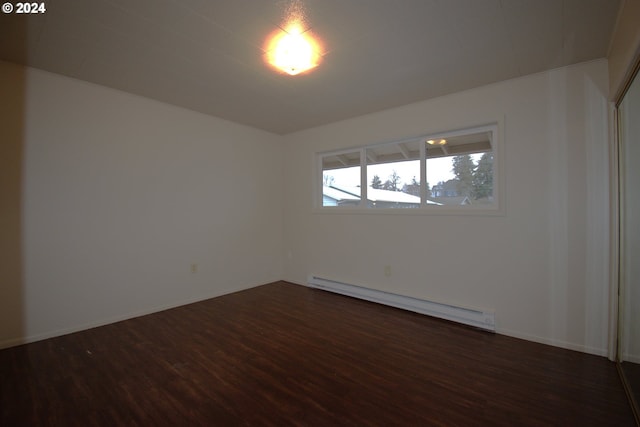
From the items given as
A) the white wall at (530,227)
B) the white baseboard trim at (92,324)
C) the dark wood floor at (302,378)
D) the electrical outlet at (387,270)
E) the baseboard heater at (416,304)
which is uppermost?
the white wall at (530,227)

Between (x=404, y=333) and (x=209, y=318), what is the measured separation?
2120 mm

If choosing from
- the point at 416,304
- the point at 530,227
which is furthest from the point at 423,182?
the point at 416,304

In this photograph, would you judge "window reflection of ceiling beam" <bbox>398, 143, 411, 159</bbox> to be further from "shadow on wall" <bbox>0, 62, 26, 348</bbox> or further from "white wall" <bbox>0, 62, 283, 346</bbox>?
"shadow on wall" <bbox>0, 62, 26, 348</bbox>

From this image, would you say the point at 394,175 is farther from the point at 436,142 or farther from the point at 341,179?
the point at 341,179

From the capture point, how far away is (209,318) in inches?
121

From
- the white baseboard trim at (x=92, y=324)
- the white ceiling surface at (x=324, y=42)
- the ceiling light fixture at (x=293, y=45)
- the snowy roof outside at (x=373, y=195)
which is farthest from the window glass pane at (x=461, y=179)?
the white baseboard trim at (x=92, y=324)

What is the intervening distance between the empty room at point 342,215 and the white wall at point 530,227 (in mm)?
19

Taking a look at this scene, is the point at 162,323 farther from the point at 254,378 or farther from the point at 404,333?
the point at 404,333

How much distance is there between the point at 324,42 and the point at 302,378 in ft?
8.29

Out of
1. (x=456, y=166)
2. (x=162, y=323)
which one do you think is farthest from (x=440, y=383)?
(x=162, y=323)

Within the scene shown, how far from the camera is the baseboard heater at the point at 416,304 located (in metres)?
2.77

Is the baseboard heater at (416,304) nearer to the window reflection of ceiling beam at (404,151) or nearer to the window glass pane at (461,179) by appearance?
the window glass pane at (461,179)

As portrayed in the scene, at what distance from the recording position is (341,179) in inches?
166

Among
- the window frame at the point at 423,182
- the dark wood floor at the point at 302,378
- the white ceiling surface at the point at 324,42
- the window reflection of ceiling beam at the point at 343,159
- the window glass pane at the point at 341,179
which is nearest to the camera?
the dark wood floor at the point at 302,378
